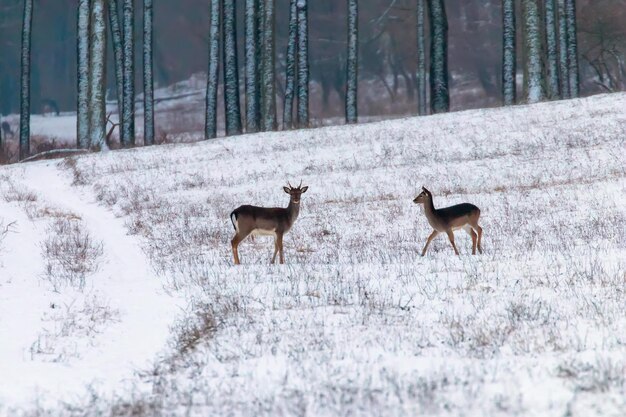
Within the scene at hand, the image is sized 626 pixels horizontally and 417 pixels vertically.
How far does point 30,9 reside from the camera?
37.0 m

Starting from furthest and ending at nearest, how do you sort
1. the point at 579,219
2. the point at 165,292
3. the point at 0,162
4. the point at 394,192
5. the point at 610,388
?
1. the point at 0,162
2. the point at 394,192
3. the point at 579,219
4. the point at 165,292
5. the point at 610,388

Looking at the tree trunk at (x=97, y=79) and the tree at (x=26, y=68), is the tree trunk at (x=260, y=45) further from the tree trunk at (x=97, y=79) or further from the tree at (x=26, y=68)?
the tree at (x=26, y=68)

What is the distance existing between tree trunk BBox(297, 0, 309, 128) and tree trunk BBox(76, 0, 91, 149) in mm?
6653

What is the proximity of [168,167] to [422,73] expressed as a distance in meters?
15.9

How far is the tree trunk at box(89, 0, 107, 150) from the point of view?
29422 millimetres

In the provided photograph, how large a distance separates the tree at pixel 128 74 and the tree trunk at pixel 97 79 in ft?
9.77

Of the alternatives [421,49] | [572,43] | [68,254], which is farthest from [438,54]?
[68,254]

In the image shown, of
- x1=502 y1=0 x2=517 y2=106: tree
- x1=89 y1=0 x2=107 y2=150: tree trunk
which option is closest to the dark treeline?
x1=502 y1=0 x2=517 y2=106: tree

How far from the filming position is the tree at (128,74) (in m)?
33.3

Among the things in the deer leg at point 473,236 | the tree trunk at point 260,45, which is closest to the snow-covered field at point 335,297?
the deer leg at point 473,236

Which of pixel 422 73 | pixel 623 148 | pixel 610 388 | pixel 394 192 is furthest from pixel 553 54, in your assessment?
pixel 610 388

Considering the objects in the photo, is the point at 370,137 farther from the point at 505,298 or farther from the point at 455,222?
the point at 505,298

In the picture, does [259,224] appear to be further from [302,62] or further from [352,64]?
[352,64]

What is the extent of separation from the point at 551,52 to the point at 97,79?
14.5 m
